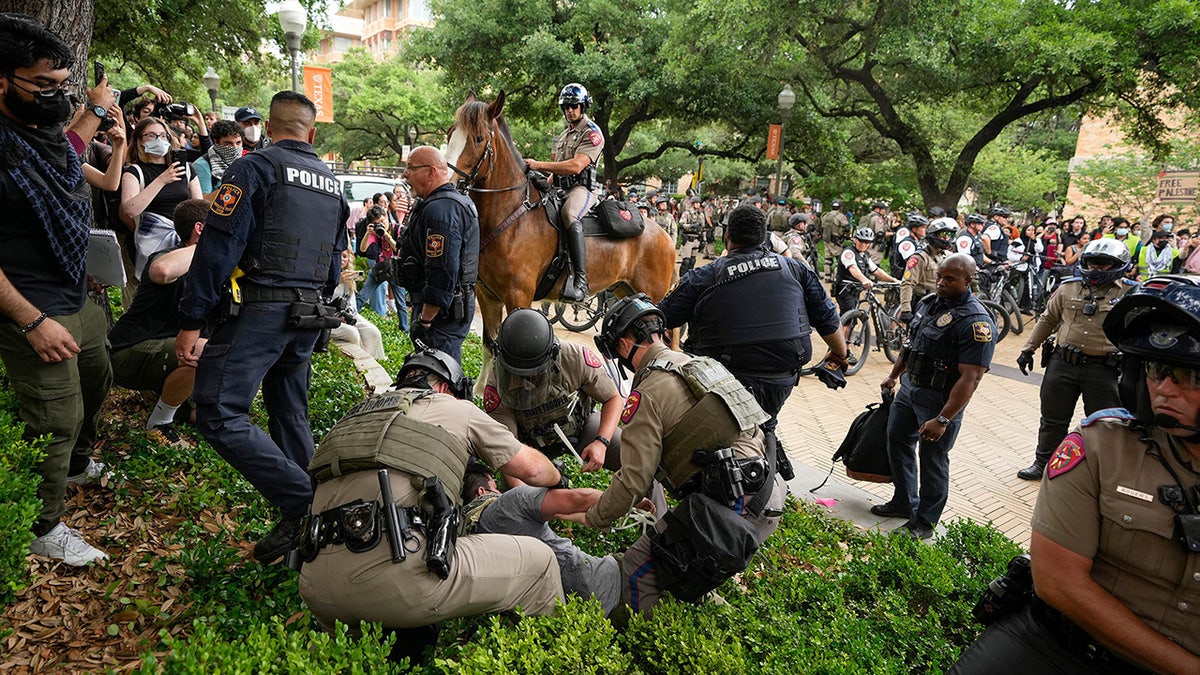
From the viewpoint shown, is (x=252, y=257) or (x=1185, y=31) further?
(x=1185, y=31)

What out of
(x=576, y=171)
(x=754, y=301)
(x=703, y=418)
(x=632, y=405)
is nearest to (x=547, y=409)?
(x=632, y=405)

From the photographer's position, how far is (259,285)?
3217 millimetres

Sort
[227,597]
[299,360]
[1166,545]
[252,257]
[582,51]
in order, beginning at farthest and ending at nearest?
[582,51], [299,360], [252,257], [227,597], [1166,545]

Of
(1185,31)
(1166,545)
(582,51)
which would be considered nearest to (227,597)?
(1166,545)

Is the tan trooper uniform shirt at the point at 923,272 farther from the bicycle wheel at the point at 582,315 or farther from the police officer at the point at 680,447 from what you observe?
the police officer at the point at 680,447

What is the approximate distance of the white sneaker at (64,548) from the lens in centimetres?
308

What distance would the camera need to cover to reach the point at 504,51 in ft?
65.4

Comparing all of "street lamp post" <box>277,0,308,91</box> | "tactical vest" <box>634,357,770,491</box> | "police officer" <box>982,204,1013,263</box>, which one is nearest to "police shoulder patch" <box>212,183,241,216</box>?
"tactical vest" <box>634,357,770,491</box>

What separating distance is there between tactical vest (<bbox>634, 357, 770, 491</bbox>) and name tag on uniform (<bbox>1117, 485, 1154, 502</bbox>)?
4.19ft

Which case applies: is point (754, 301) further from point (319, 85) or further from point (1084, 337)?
point (319, 85)

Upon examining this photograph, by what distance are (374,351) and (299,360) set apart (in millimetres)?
3845

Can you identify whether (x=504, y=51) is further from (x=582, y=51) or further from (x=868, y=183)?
(x=868, y=183)

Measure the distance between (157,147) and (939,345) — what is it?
5.71 meters

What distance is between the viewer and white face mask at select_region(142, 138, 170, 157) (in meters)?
5.04
